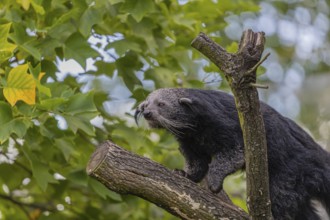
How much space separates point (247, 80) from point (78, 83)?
240 cm

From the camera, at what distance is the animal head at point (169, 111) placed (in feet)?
16.0

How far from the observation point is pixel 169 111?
4.93 meters

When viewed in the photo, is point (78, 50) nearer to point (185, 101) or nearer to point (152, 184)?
point (185, 101)

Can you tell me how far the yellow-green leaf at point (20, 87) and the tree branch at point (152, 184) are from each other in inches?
19.9

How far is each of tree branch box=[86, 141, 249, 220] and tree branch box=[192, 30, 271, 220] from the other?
1.35ft

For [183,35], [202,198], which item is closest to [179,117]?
[202,198]

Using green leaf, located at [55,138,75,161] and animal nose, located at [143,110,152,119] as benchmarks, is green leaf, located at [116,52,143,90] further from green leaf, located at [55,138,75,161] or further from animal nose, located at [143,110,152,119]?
animal nose, located at [143,110,152,119]

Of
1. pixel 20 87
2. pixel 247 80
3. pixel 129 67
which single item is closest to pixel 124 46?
pixel 129 67

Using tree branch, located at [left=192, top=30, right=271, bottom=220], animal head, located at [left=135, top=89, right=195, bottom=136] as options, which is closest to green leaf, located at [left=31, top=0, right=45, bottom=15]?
animal head, located at [left=135, top=89, right=195, bottom=136]

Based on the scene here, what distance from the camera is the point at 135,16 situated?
5.25 metres

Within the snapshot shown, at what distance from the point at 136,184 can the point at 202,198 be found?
0.37m

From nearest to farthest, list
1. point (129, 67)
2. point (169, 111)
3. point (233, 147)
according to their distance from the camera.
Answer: point (233, 147), point (169, 111), point (129, 67)

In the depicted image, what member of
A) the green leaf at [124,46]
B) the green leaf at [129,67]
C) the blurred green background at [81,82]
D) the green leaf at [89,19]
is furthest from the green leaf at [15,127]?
the green leaf at [129,67]

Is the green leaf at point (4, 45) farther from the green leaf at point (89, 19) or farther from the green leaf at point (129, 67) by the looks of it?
the green leaf at point (129, 67)
